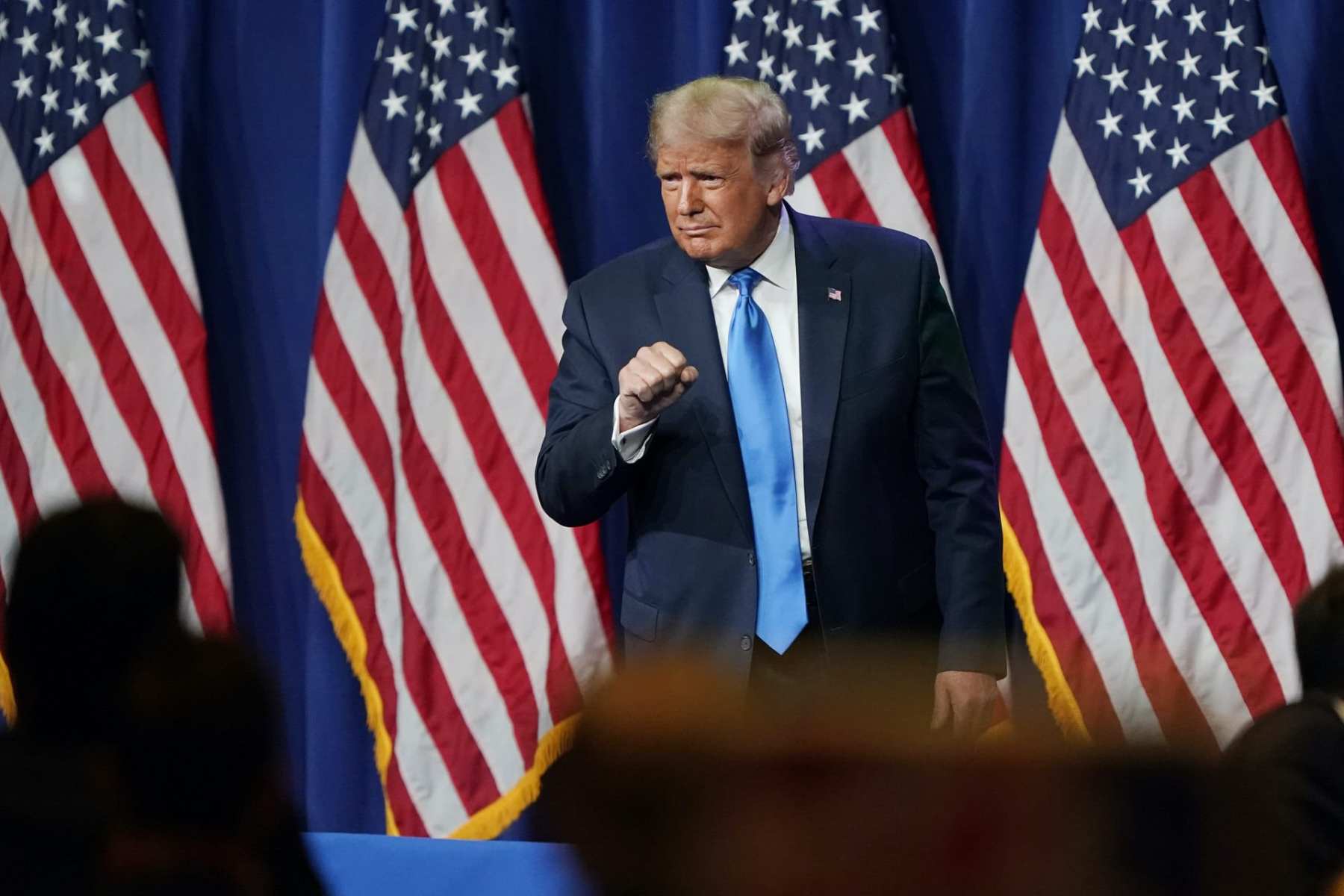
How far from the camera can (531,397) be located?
4008mm

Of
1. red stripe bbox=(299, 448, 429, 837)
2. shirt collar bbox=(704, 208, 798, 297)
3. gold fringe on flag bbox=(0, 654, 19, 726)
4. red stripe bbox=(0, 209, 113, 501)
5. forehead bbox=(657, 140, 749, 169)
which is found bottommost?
gold fringe on flag bbox=(0, 654, 19, 726)

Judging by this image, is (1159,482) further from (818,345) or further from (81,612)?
(81,612)

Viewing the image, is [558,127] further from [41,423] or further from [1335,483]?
[1335,483]

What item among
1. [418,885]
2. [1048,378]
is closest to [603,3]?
[1048,378]

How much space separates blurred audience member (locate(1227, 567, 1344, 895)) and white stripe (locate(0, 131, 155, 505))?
10.0 ft

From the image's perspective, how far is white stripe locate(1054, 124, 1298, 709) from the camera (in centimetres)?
361

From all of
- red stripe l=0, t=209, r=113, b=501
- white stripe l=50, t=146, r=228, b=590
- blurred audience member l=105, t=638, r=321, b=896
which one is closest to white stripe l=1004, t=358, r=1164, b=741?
white stripe l=50, t=146, r=228, b=590

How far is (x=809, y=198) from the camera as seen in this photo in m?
3.85

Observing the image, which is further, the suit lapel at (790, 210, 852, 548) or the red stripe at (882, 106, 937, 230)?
the red stripe at (882, 106, 937, 230)

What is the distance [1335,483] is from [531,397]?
184 cm

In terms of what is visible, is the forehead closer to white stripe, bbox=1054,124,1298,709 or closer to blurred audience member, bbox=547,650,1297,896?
white stripe, bbox=1054,124,1298,709

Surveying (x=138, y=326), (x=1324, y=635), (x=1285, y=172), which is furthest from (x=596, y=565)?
(x=1324, y=635)

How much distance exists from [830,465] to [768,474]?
10 centimetres

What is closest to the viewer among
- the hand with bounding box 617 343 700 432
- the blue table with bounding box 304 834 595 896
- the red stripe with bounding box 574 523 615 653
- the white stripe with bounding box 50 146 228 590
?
the blue table with bounding box 304 834 595 896
